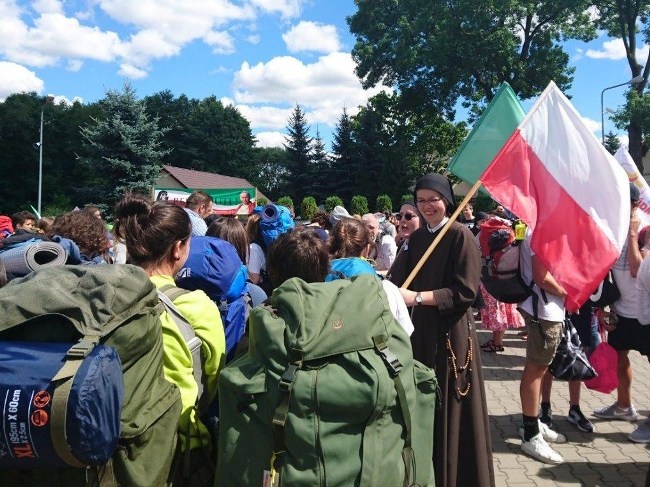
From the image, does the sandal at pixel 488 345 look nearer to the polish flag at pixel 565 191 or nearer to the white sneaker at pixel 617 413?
the white sneaker at pixel 617 413

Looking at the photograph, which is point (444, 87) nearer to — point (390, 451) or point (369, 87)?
point (369, 87)

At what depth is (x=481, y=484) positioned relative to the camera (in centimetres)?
311


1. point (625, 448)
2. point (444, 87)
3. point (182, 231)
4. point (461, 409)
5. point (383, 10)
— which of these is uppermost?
point (383, 10)

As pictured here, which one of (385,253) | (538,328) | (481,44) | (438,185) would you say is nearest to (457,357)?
(438,185)

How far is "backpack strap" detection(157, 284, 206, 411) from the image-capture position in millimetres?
1996

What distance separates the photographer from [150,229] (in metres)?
2.25

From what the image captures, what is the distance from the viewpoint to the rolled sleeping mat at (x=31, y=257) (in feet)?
7.48

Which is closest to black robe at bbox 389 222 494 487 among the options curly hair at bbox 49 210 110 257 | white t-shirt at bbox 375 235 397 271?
curly hair at bbox 49 210 110 257

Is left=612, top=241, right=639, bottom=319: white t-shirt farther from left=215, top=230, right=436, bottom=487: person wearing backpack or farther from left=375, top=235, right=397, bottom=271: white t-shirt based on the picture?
left=375, top=235, right=397, bottom=271: white t-shirt

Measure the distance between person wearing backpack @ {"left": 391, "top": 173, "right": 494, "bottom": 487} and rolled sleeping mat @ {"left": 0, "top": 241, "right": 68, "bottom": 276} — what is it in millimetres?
1738

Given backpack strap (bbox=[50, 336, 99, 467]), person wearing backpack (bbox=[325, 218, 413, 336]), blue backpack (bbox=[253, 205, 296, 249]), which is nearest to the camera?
backpack strap (bbox=[50, 336, 99, 467])

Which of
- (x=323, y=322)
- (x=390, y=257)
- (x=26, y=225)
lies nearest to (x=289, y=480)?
(x=323, y=322)

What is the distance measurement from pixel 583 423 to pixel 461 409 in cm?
213

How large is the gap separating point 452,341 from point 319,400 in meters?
1.69
